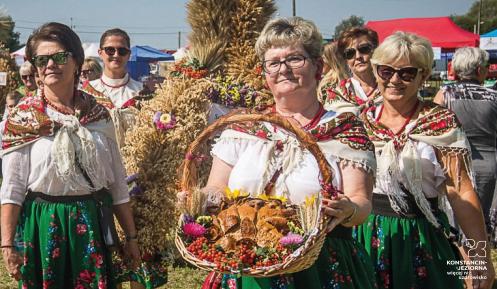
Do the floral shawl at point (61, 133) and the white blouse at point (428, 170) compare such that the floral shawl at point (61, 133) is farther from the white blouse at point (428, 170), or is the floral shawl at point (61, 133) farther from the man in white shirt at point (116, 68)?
the man in white shirt at point (116, 68)

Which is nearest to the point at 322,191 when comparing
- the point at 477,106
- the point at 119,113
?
the point at 119,113

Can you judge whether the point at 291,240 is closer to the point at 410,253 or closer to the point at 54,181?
the point at 410,253

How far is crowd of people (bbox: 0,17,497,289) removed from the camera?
2562 mm

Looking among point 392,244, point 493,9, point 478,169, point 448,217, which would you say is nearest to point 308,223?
point 392,244

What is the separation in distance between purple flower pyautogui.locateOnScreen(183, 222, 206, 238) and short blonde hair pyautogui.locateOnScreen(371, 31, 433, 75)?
1.37m

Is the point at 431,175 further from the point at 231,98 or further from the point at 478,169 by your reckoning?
the point at 478,169

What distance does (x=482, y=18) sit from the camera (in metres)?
70.6

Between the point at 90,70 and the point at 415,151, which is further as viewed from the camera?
the point at 90,70

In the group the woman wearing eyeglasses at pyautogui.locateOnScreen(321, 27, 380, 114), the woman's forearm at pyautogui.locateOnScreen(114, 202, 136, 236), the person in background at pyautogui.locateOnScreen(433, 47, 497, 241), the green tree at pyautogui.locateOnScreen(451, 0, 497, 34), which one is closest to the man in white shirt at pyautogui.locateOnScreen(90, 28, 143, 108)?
the woman wearing eyeglasses at pyautogui.locateOnScreen(321, 27, 380, 114)

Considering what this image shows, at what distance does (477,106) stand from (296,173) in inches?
148

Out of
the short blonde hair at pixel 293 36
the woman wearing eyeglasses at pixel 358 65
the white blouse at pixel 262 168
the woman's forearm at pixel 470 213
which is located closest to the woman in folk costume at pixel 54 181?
the white blouse at pixel 262 168

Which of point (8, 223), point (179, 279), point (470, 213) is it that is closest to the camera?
point (470, 213)

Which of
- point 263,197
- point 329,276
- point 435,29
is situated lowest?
point 329,276

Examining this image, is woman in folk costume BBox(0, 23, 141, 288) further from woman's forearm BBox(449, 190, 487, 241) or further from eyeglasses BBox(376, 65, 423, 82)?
woman's forearm BBox(449, 190, 487, 241)
